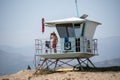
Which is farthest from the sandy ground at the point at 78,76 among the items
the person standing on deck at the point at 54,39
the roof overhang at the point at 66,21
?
the roof overhang at the point at 66,21

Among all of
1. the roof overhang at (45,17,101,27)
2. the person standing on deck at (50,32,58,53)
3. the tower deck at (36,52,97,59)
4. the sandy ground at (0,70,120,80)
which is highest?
the roof overhang at (45,17,101,27)

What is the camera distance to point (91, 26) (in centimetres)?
3925

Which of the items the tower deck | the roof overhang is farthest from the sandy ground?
the roof overhang

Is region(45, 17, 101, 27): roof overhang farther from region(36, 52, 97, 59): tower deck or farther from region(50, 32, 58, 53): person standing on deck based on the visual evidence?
region(36, 52, 97, 59): tower deck

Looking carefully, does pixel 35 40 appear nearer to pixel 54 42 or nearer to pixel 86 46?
pixel 54 42

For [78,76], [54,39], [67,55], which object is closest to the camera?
[78,76]

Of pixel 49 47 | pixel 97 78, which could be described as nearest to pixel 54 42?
pixel 49 47

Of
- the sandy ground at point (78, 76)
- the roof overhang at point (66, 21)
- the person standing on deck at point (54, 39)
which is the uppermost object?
the roof overhang at point (66, 21)

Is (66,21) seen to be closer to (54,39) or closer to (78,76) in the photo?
(54,39)

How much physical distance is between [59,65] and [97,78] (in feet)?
31.3

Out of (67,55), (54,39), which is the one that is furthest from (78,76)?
(54,39)

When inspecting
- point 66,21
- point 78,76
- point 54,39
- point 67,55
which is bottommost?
point 78,76

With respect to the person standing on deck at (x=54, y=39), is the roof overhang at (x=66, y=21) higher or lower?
higher

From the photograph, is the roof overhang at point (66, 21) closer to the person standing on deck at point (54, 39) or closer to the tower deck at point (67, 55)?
the person standing on deck at point (54, 39)
